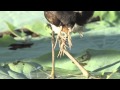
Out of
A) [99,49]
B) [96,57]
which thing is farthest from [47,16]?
[99,49]

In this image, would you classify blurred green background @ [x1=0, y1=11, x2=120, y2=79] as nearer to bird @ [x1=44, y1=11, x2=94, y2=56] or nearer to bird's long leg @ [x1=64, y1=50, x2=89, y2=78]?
bird's long leg @ [x1=64, y1=50, x2=89, y2=78]

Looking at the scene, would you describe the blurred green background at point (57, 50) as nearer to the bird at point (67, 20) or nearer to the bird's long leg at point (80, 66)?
the bird's long leg at point (80, 66)

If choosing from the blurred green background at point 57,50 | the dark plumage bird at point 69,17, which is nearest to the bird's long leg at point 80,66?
the blurred green background at point 57,50

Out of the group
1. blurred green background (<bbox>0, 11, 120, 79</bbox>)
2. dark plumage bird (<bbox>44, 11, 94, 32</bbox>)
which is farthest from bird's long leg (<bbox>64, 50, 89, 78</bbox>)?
dark plumage bird (<bbox>44, 11, 94, 32</bbox>)

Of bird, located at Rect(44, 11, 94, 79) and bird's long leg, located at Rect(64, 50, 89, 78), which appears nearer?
bird, located at Rect(44, 11, 94, 79)

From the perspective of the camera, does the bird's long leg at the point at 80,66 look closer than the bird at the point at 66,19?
No

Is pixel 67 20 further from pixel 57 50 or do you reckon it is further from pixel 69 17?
pixel 57 50

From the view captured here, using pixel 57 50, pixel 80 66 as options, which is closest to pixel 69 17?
pixel 80 66

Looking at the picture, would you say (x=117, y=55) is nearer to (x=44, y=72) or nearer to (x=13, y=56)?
(x=44, y=72)

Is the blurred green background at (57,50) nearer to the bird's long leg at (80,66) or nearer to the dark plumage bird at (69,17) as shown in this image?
the bird's long leg at (80,66)

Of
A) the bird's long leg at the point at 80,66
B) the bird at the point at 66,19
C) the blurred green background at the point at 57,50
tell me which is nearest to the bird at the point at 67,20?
the bird at the point at 66,19

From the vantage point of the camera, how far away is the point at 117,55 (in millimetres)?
1832

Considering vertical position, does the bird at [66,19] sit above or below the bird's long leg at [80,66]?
above

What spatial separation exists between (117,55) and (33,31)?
2.50ft
